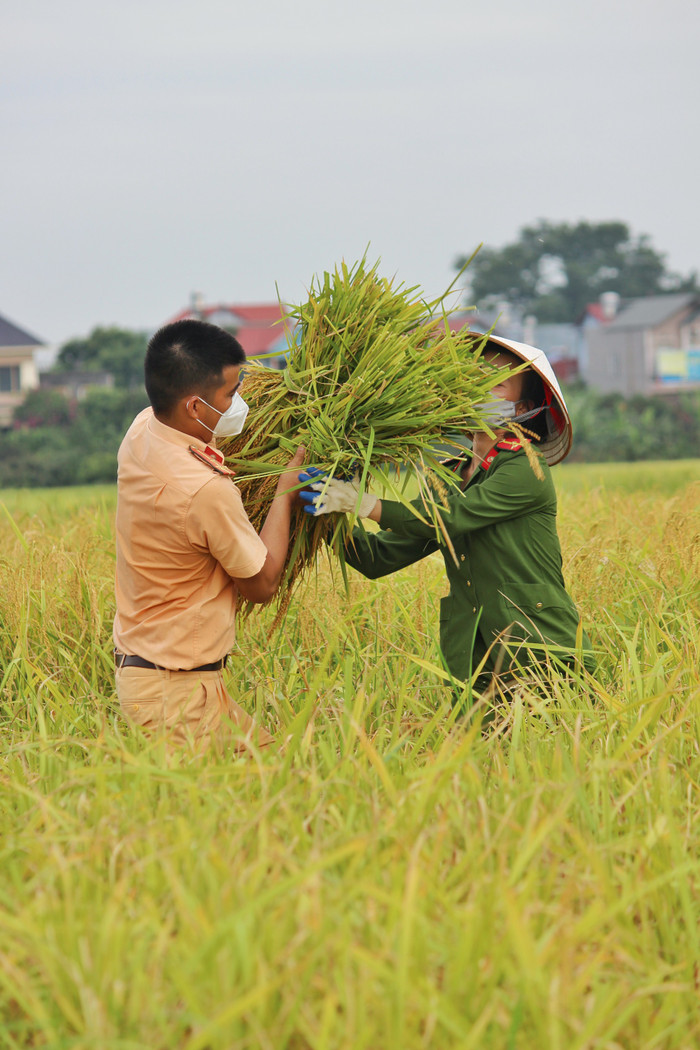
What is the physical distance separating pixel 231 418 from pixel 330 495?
0.31 metres

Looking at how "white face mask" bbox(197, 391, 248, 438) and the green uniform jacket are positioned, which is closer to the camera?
"white face mask" bbox(197, 391, 248, 438)

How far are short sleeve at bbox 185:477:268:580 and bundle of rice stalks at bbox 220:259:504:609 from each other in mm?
216

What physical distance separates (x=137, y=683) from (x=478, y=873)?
1011 mm

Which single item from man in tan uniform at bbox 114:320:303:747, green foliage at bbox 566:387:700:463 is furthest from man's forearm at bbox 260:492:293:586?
green foliage at bbox 566:387:700:463

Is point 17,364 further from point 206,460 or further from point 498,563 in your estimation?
point 206,460

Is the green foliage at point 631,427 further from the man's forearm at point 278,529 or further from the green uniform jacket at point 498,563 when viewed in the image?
the man's forearm at point 278,529

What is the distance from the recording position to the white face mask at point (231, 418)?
7.18 feet

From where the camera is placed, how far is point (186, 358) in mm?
2135

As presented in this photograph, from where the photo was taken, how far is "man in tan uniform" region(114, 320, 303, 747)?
2.10 m

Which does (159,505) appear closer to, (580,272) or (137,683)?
(137,683)

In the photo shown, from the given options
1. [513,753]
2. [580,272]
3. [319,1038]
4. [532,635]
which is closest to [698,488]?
[532,635]

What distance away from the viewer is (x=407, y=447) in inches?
93.1

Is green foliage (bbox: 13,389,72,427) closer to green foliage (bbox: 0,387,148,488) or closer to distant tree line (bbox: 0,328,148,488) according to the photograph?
distant tree line (bbox: 0,328,148,488)

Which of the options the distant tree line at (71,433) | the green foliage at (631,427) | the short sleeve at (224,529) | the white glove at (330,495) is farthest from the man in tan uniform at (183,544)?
the green foliage at (631,427)
